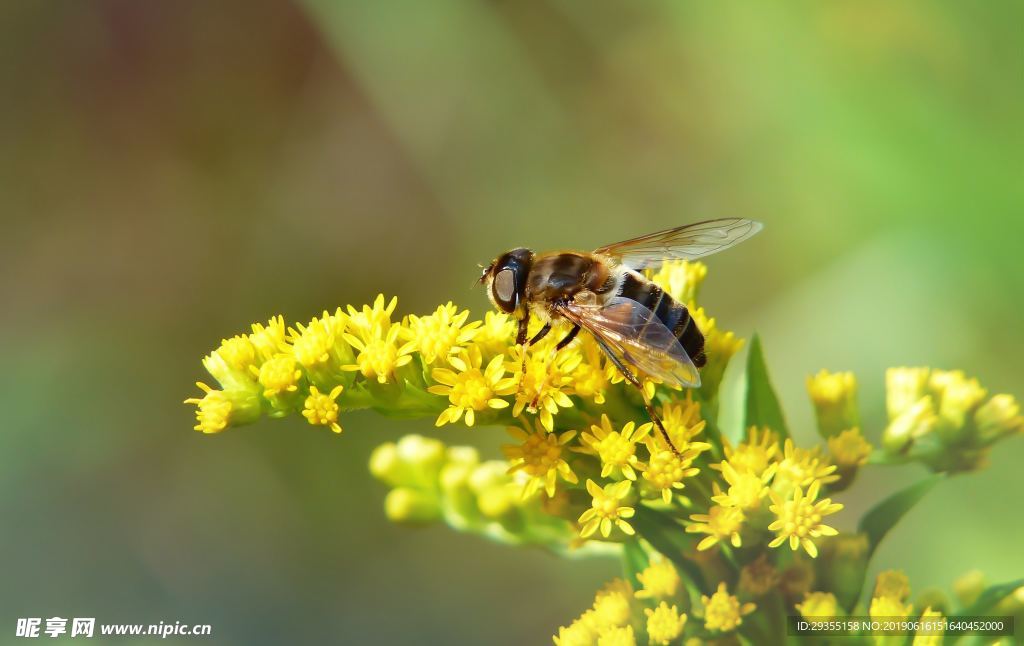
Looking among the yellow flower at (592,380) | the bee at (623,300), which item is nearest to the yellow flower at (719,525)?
the bee at (623,300)

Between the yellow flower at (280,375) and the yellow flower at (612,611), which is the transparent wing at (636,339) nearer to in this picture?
the yellow flower at (612,611)

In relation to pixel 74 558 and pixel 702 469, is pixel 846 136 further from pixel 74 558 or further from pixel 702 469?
pixel 74 558

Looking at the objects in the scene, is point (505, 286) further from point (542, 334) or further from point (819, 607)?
point (819, 607)

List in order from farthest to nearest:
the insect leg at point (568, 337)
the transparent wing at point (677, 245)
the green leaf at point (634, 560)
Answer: the transparent wing at point (677, 245) < the insect leg at point (568, 337) < the green leaf at point (634, 560)

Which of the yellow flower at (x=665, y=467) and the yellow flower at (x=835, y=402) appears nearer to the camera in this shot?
the yellow flower at (x=665, y=467)

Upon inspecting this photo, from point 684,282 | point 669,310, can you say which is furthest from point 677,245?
point 669,310

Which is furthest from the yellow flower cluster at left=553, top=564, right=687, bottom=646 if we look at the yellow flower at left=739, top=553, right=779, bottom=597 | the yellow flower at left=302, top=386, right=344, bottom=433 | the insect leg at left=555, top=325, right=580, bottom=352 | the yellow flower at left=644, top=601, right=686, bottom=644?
the yellow flower at left=302, top=386, right=344, bottom=433

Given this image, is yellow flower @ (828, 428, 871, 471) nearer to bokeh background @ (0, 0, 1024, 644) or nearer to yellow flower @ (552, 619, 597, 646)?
yellow flower @ (552, 619, 597, 646)

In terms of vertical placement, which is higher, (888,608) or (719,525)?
(719,525)

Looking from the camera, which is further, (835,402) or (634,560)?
(835,402)
